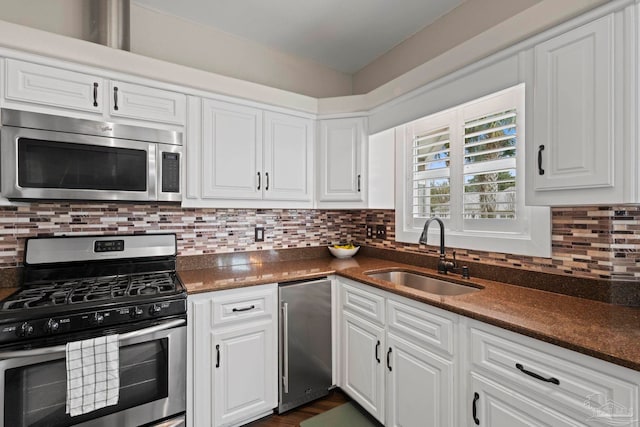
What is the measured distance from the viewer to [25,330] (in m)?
1.28

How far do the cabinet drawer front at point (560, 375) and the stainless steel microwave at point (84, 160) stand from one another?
1.90 meters

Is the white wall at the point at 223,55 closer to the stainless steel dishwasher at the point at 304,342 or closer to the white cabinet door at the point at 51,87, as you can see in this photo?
the white cabinet door at the point at 51,87

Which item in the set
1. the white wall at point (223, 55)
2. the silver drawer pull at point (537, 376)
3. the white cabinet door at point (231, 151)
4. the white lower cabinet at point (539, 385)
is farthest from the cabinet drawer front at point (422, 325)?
the white wall at point (223, 55)

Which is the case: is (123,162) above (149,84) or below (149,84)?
below

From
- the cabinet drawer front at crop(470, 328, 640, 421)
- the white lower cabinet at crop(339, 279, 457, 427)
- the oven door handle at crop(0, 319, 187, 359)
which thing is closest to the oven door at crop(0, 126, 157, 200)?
the oven door handle at crop(0, 319, 187, 359)

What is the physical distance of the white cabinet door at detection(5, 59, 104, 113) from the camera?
1.53m

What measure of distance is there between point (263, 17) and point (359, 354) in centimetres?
251

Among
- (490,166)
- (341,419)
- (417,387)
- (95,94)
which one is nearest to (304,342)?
(341,419)

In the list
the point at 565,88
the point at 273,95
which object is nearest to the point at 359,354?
the point at 565,88

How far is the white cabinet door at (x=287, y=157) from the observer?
2.28 metres

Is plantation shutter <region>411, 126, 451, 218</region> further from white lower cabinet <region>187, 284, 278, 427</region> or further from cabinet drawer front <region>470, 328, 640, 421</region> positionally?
white lower cabinet <region>187, 284, 278, 427</region>

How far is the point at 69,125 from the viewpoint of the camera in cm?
162

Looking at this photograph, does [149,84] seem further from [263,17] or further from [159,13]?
[263,17]

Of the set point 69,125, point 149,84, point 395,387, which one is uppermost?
point 149,84
